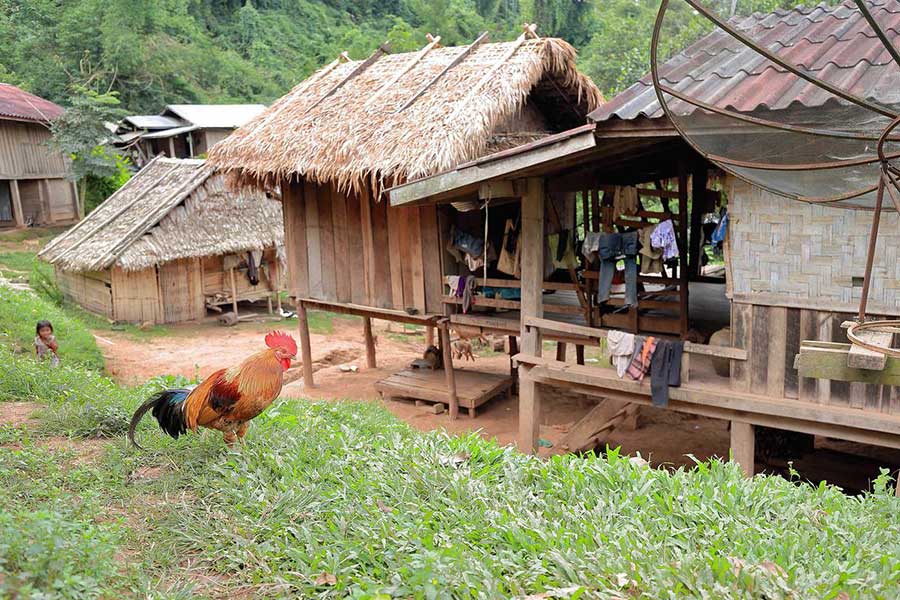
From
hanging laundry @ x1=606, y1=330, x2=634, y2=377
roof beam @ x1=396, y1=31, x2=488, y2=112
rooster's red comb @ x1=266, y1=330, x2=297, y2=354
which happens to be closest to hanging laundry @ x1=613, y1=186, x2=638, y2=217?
hanging laundry @ x1=606, y1=330, x2=634, y2=377

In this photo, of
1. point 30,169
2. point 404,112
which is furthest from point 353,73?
point 30,169

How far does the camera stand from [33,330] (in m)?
11.4

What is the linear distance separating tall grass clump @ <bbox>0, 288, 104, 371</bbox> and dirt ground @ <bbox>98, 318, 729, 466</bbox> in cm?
61

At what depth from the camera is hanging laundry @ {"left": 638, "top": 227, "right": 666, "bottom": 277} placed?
7.43m

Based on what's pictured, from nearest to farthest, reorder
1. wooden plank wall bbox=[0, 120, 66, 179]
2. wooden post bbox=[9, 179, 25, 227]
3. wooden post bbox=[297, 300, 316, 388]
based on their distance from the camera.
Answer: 1. wooden post bbox=[297, 300, 316, 388]
2. wooden plank wall bbox=[0, 120, 66, 179]
3. wooden post bbox=[9, 179, 25, 227]

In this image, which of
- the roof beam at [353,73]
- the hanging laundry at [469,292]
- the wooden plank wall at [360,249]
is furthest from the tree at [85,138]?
the hanging laundry at [469,292]

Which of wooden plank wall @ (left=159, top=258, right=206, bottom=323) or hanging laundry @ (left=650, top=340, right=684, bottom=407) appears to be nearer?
hanging laundry @ (left=650, top=340, right=684, bottom=407)

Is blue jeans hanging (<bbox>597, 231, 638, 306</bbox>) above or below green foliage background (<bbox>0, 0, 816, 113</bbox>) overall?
below

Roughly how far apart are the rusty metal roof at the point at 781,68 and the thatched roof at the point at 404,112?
333 cm

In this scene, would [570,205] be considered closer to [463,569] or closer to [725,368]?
[725,368]

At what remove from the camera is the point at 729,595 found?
3238mm

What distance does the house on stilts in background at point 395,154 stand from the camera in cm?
994

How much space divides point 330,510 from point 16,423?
120 inches

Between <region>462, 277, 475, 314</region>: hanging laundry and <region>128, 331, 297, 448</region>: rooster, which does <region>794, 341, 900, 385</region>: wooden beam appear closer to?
<region>128, 331, 297, 448</region>: rooster
